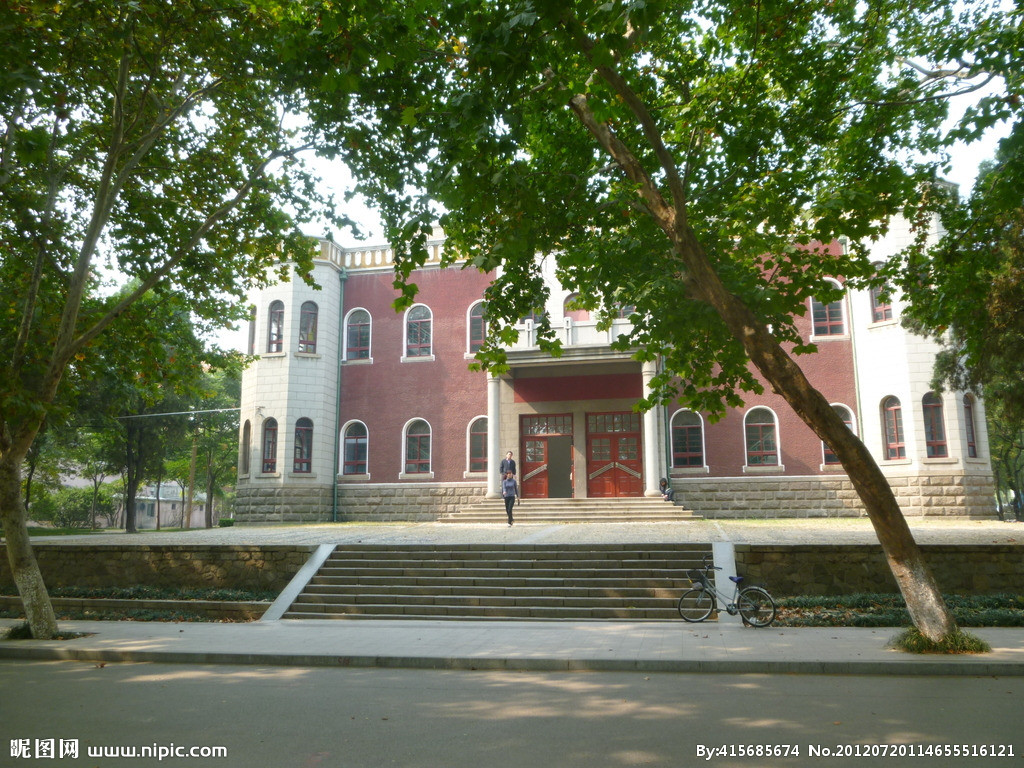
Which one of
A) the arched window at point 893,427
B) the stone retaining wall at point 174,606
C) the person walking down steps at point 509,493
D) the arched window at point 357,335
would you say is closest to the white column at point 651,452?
the person walking down steps at point 509,493

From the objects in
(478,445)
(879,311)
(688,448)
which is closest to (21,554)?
(478,445)

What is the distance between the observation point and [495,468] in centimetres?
2419

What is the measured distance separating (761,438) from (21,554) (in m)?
19.8

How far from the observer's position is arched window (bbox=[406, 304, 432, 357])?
27062 mm

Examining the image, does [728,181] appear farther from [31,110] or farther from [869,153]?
[31,110]

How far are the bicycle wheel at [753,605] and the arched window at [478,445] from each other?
51.1 feet

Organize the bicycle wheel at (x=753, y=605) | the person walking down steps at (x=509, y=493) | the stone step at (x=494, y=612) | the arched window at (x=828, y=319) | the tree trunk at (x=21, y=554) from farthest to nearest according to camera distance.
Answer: the arched window at (x=828, y=319) → the person walking down steps at (x=509, y=493) → the stone step at (x=494, y=612) → the bicycle wheel at (x=753, y=605) → the tree trunk at (x=21, y=554)

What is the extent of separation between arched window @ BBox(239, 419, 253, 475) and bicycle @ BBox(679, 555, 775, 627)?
19.0m

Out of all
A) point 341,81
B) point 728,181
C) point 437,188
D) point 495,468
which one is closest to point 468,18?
point 341,81

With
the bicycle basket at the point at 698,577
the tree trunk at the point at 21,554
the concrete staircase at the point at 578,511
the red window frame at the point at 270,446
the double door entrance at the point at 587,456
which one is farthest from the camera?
the red window frame at the point at 270,446

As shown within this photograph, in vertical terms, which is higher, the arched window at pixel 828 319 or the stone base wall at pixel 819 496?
the arched window at pixel 828 319

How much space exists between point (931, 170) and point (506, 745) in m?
9.50

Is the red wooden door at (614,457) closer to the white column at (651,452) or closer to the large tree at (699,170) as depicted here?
the white column at (651,452)

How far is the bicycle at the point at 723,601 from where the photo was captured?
34.9 feet
